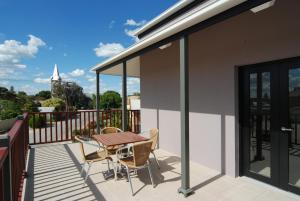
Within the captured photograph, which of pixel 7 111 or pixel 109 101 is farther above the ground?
pixel 109 101

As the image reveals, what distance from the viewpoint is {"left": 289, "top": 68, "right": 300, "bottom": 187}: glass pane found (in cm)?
285

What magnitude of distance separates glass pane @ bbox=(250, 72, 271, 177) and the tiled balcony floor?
319 millimetres

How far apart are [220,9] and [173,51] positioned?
9.09 ft

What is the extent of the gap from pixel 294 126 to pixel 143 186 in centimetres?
251

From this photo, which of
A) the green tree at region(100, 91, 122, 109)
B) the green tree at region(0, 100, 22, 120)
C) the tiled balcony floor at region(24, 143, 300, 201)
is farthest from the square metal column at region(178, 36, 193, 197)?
the green tree at region(100, 91, 122, 109)

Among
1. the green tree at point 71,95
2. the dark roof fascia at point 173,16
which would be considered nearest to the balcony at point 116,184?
the dark roof fascia at point 173,16

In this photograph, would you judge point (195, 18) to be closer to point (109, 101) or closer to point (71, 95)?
point (109, 101)

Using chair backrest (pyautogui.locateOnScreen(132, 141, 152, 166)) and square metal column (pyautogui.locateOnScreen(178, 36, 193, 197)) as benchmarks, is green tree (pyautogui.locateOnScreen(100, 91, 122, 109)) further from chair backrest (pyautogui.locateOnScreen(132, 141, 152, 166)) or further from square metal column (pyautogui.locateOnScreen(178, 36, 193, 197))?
square metal column (pyautogui.locateOnScreen(178, 36, 193, 197))

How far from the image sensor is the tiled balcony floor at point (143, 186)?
9.78 ft

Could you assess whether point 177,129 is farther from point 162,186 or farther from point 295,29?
point 295,29

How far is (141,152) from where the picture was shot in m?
3.23

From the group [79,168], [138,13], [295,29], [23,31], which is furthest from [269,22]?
[23,31]

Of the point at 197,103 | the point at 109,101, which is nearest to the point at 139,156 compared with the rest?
the point at 197,103

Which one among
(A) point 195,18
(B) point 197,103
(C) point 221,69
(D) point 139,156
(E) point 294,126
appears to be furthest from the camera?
(B) point 197,103
